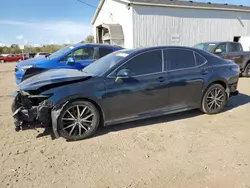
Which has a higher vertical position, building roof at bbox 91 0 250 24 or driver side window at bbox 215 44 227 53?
building roof at bbox 91 0 250 24

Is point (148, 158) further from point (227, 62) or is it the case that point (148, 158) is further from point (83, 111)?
point (227, 62)

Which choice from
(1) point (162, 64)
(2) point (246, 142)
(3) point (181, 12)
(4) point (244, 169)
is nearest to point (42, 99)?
(1) point (162, 64)

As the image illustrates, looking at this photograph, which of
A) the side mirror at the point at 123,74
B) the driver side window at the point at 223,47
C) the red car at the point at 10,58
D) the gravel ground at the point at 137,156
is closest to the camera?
the gravel ground at the point at 137,156

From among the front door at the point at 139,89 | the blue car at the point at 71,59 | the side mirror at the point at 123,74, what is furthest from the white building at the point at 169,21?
the side mirror at the point at 123,74

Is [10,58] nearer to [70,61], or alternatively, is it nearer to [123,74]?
[70,61]

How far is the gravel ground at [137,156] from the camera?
270cm

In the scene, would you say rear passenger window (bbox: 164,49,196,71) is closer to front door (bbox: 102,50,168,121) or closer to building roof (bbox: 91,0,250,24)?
front door (bbox: 102,50,168,121)

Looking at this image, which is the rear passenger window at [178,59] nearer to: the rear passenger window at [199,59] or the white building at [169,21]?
the rear passenger window at [199,59]

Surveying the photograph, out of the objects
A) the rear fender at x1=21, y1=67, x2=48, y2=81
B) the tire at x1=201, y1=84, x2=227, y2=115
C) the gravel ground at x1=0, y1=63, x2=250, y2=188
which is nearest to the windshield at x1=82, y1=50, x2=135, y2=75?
the gravel ground at x1=0, y1=63, x2=250, y2=188

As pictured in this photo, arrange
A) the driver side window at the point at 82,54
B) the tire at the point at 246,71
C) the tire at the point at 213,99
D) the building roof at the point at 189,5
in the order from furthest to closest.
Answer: the building roof at the point at 189,5
the tire at the point at 246,71
the driver side window at the point at 82,54
the tire at the point at 213,99

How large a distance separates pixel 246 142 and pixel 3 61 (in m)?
42.9

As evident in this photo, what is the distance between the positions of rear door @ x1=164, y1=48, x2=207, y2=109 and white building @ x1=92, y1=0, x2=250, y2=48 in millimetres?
10485

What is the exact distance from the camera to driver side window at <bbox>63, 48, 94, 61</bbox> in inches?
272

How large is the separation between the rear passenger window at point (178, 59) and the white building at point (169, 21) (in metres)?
10.5
